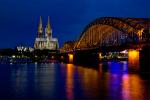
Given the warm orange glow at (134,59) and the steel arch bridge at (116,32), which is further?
the steel arch bridge at (116,32)

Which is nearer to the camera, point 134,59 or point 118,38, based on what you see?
point 134,59

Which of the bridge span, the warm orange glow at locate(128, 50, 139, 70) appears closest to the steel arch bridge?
the bridge span

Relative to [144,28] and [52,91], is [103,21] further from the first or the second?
[52,91]

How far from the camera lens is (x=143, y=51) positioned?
263ft

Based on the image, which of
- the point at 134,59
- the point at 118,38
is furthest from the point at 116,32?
the point at 134,59

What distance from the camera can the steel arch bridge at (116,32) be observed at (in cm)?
9069

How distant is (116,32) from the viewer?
12125cm

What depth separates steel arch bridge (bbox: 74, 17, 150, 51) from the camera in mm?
90688

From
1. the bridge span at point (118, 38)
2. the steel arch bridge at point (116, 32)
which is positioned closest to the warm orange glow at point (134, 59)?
the bridge span at point (118, 38)

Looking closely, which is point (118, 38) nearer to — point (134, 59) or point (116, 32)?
point (116, 32)

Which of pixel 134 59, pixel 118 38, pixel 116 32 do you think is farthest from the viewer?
pixel 116 32

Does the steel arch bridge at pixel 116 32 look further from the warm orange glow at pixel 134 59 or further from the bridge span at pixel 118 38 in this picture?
the warm orange glow at pixel 134 59

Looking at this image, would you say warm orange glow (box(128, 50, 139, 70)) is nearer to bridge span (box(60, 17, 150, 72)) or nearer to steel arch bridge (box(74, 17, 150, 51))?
bridge span (box(60, 17, 150, 72))

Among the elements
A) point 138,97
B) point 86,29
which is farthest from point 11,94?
point 86,29
